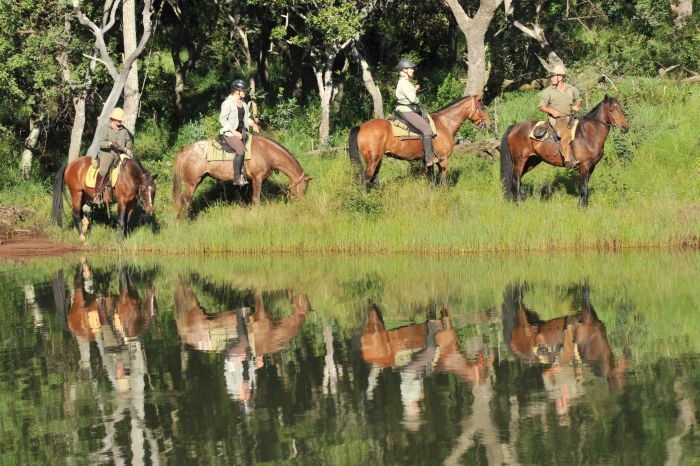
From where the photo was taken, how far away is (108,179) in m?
22.2

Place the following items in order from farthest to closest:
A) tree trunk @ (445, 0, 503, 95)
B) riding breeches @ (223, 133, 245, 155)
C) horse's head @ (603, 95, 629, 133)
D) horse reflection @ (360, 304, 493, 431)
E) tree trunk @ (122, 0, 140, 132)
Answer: tree trunk @ (122, 0, 140, 132) → tree trunk @ (445, 0, 503, 95) → riding breeches @ (223, 133, 245, 155) → horse's head @ (603, 95, 629, 133) → horse reflection @ (360, 304, 493, 431)

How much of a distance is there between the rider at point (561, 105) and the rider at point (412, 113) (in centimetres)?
207

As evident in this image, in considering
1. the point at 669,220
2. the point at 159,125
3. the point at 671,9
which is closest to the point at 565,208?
the point at 669,220

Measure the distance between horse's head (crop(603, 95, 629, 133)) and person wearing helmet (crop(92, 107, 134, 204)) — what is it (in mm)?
8318

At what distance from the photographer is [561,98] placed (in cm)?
2122

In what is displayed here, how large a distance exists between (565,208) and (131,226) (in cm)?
836

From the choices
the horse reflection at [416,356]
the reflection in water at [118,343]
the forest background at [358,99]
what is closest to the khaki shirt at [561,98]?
the forest background at [358,99]

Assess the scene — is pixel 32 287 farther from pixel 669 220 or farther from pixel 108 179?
pixel 669 220

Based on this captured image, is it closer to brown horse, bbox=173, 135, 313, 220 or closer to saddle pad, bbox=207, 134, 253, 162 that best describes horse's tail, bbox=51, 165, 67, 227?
brown horse, bbox=173, 135, 313, 220

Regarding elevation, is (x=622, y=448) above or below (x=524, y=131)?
below

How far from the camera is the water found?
27.2 ft

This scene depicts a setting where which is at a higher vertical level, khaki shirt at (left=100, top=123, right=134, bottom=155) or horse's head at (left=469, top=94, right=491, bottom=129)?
horse's head at (left=469, top=94, right=491, bottom=129)

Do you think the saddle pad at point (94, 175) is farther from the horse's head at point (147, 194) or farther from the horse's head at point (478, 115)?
the horse's head at point (478, 115)

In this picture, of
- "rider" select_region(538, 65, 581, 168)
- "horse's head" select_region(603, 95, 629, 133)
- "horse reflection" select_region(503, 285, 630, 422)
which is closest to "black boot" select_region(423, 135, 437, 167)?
"rider" select_region(538, 65, 581, 168)
